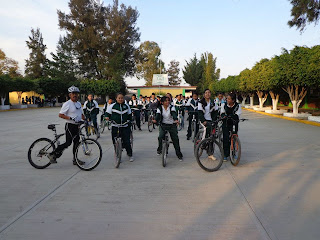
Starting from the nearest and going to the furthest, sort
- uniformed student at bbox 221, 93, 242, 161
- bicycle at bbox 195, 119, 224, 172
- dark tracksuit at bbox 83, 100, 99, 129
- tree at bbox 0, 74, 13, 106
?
bicycle at bbox 195, 119, 224, 172 < uniformed student at bbox 221, 93, 242, 161 < dark tracksuit at bbox 83, 100, 99, 129 < tree at bbox 0, 74, 13, 106

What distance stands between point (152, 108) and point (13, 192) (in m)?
10.1

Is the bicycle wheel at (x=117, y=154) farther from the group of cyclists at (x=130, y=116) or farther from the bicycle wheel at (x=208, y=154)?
the bicycle wheel at (x=208, y=154)

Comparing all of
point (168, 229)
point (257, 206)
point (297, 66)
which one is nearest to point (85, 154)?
point (168, 229)

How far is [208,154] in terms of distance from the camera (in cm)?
626

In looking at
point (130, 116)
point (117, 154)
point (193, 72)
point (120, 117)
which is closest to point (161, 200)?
point (117, 154)

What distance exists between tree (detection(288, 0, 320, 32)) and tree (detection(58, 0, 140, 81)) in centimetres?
4046

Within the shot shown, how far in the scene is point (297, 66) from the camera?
733 inches

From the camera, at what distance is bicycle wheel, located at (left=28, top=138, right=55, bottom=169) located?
6250 mm

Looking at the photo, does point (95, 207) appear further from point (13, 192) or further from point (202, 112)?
point (202, 112)

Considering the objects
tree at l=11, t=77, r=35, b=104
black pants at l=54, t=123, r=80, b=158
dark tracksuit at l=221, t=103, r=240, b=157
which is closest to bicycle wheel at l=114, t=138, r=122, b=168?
black pants at l=54, t=123, r=80, b=158

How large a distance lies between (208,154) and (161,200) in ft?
7.31

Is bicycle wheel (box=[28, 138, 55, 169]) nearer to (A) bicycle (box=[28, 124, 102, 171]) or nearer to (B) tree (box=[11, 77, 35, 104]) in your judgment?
(A) bicycle (box=[28, 124, 102, 171])

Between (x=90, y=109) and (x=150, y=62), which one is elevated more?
(x=150, y=62)

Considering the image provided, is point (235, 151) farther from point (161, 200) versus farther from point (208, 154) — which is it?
point (161, 200)
